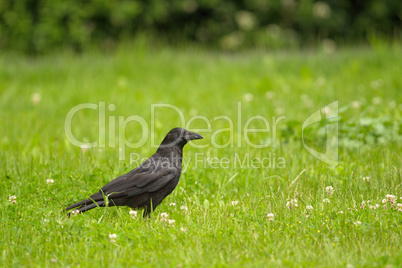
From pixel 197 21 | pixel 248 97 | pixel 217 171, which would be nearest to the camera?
pixel 217 171

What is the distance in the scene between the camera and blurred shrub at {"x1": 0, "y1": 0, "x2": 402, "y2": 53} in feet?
31.9

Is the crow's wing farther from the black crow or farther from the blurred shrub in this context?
the blurred shrub

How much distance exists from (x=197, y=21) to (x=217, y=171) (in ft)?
24.1

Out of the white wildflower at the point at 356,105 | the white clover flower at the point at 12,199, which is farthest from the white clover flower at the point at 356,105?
the white clover flower at the point at 12,199

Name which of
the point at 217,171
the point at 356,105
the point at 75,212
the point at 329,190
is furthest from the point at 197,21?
the point at 75,212

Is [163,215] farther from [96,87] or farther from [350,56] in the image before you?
[350,56]

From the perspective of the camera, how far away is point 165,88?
780 cm

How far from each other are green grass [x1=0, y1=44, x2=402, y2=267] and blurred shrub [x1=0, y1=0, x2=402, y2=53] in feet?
5.43

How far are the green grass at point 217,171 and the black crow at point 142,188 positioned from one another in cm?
11

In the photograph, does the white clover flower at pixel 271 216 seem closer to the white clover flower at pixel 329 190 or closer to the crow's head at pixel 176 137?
the white clover flower at pixel 329 190

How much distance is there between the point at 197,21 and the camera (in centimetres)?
1109

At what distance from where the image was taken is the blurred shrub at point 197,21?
9.72m

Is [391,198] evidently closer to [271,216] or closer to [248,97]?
[271,216]

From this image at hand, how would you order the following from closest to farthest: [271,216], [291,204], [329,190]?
[271,216] < [291,204] < [329,190]
